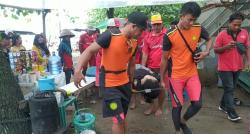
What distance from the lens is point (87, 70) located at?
8.77m

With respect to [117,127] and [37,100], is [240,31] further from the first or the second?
[37,100]

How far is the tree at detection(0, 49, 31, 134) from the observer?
541cm

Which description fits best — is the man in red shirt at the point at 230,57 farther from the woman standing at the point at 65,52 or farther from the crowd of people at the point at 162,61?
the woman standing at the point at 65,52

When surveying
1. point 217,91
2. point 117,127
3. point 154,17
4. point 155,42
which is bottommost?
point 217,91

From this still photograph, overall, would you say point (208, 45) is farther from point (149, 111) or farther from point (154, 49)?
point (149, 111)

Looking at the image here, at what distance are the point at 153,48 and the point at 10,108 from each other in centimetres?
306

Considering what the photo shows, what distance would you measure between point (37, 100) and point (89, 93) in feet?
13.2

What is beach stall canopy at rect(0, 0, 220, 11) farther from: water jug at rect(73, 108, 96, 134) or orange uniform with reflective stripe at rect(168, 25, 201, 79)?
water jug at rect(73, 108, 96, 134)

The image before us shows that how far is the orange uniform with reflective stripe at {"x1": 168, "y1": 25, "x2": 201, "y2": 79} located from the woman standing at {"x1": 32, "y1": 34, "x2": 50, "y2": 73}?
11.7 ft

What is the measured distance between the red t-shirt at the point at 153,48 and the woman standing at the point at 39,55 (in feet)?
8.05

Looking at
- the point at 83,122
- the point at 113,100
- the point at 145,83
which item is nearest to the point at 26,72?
the point at 83,122

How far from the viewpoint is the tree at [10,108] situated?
5412 millimetres

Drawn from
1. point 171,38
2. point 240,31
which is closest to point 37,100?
point 171,38

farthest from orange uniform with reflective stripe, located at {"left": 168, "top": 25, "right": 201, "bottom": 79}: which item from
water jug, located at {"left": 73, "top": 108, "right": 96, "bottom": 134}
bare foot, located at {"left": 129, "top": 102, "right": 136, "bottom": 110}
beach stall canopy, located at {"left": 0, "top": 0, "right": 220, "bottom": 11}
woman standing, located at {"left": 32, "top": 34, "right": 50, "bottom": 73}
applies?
beach stall canopy, located at {"left": 0, "top": 0, "right": 220, "bottom": 11}
